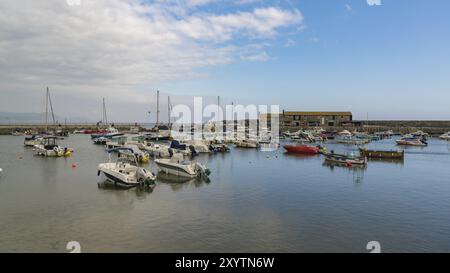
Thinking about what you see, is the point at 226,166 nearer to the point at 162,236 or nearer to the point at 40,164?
the point at 40,164

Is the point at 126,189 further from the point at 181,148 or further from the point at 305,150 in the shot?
the point at 305,150

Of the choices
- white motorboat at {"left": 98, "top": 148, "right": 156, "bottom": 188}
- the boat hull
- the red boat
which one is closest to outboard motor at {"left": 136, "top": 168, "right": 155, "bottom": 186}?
white motorboat at {"left": 98, "top": 148, "right": 156, "bottom": 188}

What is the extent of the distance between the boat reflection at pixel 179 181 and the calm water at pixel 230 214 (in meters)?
0.18

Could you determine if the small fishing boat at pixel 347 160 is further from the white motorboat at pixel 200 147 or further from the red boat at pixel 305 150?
the white motorboat at pixel 200 147

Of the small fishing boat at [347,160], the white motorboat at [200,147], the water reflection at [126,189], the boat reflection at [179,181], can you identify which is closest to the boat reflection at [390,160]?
the small fishing boat at [347,160]

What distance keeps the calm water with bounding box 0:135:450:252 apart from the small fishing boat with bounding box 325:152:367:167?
7135 millimetres

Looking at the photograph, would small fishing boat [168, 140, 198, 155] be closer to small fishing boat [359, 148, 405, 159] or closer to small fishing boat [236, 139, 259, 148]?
small fishing boat [236, 139, 259, 148]

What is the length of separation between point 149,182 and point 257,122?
105 m

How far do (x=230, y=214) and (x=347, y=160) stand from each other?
2826 cm

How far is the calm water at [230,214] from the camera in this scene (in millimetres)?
16266

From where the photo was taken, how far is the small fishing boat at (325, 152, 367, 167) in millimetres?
43625

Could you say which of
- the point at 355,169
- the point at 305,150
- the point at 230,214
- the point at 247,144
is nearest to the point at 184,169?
the point at 230,214

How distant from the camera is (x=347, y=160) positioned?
44406 mm

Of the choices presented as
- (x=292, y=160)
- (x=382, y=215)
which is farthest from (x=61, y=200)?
(x=292, y=160)
